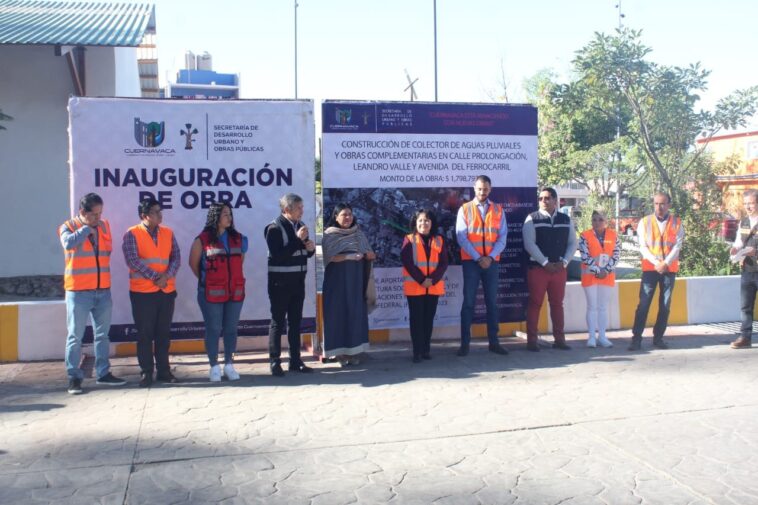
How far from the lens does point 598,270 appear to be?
8773mm

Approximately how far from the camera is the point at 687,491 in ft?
14.0

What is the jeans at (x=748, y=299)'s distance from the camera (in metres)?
8.54

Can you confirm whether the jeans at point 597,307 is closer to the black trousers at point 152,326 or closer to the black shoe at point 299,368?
the black shoe at point 299,368

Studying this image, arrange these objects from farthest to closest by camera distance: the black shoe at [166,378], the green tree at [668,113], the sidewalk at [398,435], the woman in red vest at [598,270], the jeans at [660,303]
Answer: the green tree at [668,113], the woman in red vest at [598,270], the jeans at [660,303], the black shoe at [166,378], the sidewalk at [398,435]

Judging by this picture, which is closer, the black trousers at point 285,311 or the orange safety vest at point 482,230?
the black trousers at point 285,311

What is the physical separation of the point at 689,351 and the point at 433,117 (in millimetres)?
4080

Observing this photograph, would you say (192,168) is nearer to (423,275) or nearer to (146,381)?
(146,381)

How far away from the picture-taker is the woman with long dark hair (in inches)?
303

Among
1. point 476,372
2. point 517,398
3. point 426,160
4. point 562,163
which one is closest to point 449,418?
point 517,398

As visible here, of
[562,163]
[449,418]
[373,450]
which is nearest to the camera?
[373,450]

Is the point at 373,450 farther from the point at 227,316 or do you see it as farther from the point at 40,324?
the point at 40,324

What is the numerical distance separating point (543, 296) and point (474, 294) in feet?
2.98

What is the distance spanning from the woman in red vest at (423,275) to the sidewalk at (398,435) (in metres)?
0.40

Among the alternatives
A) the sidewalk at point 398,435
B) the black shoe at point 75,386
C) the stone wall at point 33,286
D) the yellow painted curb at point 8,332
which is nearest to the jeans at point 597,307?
the sidewalk at point 398,435
